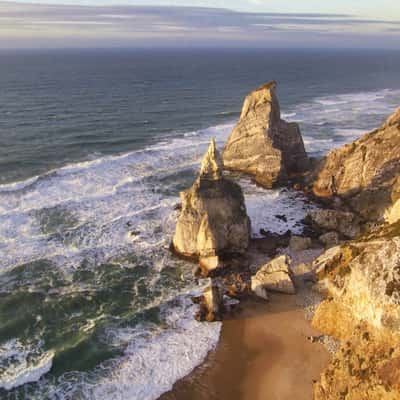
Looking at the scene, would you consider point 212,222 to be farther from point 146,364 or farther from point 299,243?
point 146,364

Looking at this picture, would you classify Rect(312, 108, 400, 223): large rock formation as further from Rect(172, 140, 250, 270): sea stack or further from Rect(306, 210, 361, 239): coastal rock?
Rect(172, 140, 250, 270): sea stack

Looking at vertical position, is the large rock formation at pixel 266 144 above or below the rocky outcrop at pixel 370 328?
above

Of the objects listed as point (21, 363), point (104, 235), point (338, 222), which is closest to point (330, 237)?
point (338, 222)

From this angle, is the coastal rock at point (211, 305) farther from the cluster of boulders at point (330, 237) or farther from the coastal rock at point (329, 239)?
the coastal rock at point (329, 239)

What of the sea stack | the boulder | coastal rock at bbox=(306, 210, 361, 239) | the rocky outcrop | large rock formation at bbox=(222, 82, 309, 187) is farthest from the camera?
large rock formation at bbox=(222, 82, 309, 187)

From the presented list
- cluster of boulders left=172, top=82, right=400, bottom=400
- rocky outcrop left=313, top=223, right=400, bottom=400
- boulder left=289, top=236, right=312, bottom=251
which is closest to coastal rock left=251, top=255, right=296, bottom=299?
cluster of boulders left=172, top=82, right=400, bottom=400

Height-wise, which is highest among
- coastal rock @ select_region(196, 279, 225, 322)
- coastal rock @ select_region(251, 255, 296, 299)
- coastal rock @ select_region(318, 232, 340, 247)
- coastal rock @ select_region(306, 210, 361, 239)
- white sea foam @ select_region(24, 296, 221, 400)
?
coastal rock @ select_region(306, 210, 361, 239)

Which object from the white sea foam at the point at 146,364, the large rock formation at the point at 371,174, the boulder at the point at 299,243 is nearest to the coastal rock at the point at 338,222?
the large rock formation at the point at 371,174
